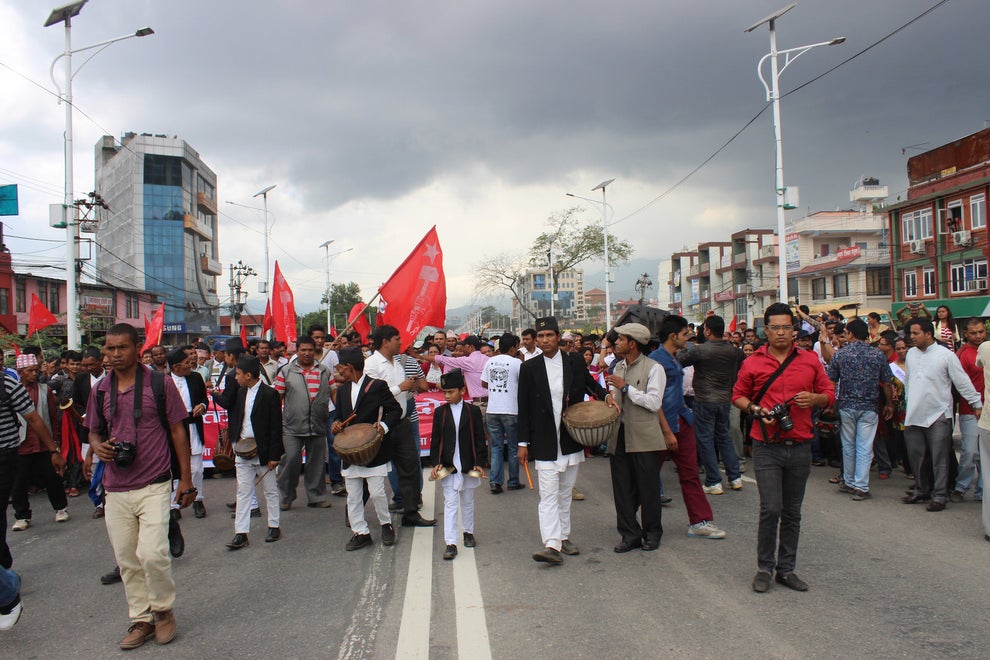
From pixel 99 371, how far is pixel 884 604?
28.1 feet

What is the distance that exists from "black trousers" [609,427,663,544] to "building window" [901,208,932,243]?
39843 mm

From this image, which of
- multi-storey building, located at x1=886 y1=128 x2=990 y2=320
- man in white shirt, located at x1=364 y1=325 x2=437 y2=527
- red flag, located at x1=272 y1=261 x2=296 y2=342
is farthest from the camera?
multi-storey building, located at x1=886 y1=128 x2=990 y2=320

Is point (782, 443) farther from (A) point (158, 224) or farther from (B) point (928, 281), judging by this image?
(A) point (158, 224)

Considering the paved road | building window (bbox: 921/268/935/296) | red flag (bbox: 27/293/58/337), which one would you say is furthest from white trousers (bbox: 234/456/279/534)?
building window (bbox: 921/268/935/296)

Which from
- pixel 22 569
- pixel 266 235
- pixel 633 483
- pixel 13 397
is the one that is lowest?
pixel 22 569

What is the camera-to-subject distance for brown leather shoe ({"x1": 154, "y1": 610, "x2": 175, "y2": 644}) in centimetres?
429

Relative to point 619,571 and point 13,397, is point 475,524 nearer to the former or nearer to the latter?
point 619,571

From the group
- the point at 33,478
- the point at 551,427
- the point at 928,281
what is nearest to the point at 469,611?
the point at 551,427

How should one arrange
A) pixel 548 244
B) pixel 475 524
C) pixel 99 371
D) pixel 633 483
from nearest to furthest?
pixel 633 483 < pixel 475 524 < pixel 99 371 < pixel 548 244

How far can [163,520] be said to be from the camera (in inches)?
175

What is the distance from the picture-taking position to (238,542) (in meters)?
6.45

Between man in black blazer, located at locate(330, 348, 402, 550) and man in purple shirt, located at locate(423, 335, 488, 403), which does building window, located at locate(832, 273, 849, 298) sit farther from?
man in black blazer, located at locate(330, 348, 402, 550)

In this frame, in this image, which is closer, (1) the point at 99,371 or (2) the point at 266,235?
(1) the point at 99,371

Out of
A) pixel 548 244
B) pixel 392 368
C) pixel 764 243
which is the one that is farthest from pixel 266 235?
pixel 764 243
